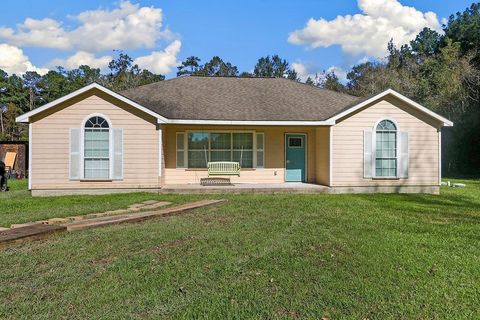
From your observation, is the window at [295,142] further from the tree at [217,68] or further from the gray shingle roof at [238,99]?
the tree at [217,68]

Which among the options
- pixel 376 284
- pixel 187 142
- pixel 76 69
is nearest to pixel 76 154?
pixel 187 142

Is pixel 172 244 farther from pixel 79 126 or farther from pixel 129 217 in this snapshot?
pixel 79 126

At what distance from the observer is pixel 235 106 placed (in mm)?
14375

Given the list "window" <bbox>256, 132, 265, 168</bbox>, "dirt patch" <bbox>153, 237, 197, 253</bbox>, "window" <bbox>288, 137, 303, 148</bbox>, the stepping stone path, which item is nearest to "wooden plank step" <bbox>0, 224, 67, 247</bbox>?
the stepping stone path

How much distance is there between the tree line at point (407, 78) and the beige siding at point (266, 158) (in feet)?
49.2

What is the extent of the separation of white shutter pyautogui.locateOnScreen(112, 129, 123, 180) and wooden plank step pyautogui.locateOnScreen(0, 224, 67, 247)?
18.0ft

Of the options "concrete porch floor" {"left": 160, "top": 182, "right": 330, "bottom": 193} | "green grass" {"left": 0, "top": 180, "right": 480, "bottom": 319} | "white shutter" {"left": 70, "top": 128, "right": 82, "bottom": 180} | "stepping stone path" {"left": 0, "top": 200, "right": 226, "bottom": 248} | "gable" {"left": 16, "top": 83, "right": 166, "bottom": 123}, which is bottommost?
"green grass" {"left": 0, "top": 180, "right": 480, "bottom": 319}

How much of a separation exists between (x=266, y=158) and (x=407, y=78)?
865 inches

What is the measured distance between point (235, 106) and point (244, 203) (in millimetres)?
5110

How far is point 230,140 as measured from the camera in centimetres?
1457

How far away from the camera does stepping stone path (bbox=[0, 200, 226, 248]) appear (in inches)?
239

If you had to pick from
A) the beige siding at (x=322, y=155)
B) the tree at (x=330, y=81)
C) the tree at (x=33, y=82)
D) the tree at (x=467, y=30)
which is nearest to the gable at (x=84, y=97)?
the beige siding at (x=322, y=155)

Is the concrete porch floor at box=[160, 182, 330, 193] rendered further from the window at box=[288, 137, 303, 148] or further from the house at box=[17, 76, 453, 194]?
the window at box=[288, 137, 303, 148]

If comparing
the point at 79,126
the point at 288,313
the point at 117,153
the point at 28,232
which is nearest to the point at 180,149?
the point at 117,153
